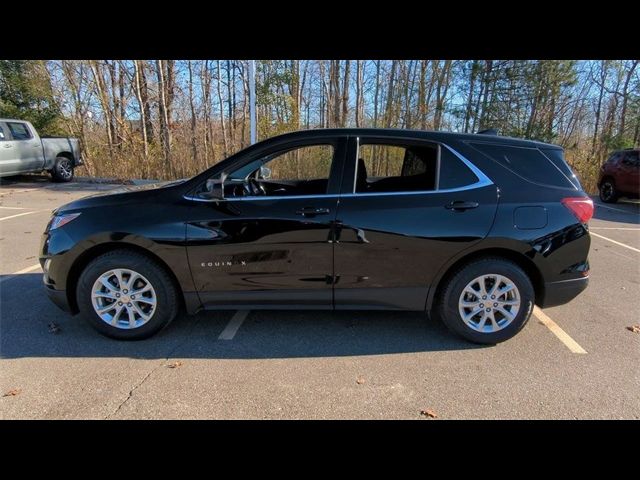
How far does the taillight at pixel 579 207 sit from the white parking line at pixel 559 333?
40.9 inches

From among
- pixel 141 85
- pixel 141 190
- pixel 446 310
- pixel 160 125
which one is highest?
pixel 141 85

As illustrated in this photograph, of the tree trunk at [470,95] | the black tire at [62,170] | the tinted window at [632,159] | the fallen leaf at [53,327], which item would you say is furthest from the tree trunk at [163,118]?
the tinted window at [632,159]

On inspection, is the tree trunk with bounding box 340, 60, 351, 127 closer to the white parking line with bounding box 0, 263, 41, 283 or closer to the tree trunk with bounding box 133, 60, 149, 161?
the tree trunk with bounding box 133, 60, 149, 161

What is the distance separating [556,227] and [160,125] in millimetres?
16719

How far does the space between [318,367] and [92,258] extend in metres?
2.09

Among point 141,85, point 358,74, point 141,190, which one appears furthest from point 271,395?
point 141,85

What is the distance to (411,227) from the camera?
3088 mm

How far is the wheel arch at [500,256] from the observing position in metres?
3.19

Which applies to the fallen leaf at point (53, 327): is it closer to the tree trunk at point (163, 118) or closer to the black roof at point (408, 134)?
the black roof at point (408, 134)

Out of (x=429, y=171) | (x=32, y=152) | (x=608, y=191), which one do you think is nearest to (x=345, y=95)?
(x=608, y=191)

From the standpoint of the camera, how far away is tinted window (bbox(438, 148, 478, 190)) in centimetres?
314

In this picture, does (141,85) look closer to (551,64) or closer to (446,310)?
A: (551,64)

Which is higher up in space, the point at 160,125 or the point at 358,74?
the point at 358,74

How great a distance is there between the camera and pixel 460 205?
122 inches
